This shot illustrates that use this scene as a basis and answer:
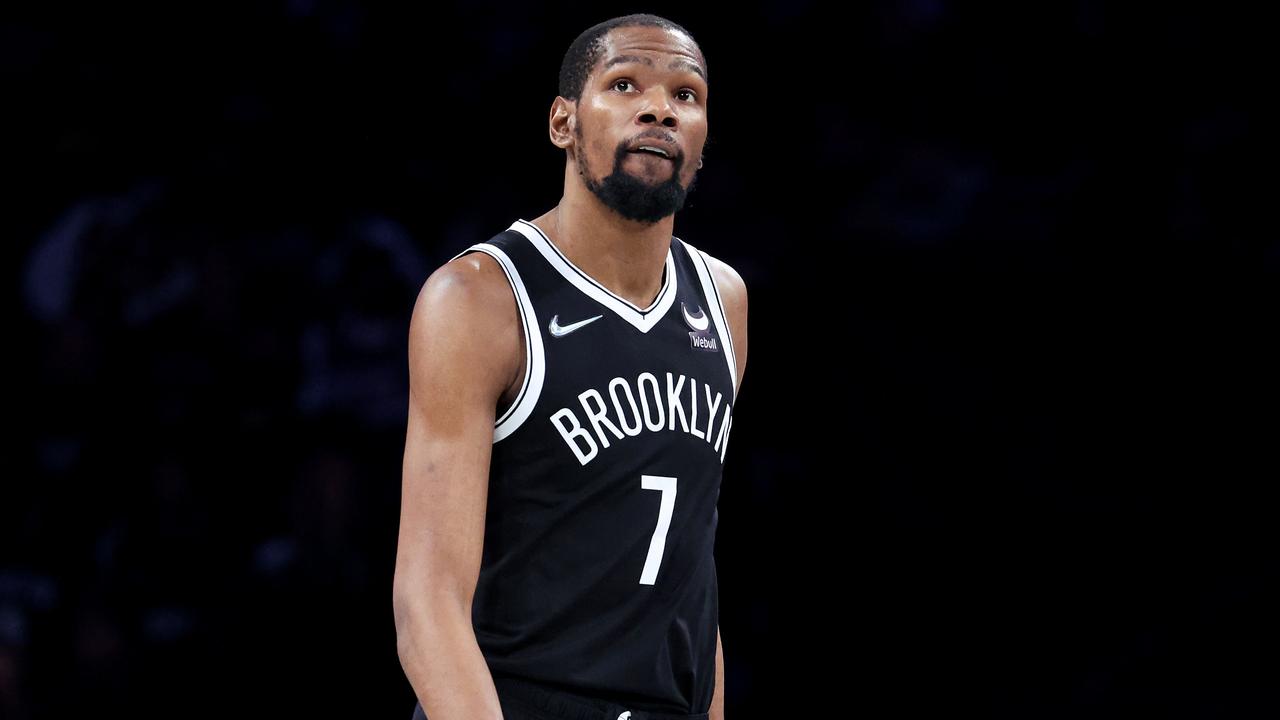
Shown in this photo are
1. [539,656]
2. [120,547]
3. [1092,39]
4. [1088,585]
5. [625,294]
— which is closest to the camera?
[539,656]

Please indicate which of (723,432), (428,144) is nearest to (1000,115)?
(428,144)

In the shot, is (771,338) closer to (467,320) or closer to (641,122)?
(641,122)

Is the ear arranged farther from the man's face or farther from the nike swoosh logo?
the nike swoosh logo

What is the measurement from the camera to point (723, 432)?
2064mm

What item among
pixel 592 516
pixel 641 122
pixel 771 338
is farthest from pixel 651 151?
pixel 771 338

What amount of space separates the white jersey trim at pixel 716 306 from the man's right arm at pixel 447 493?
427 millimetres

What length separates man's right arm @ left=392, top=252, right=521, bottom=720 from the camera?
5.70 ft

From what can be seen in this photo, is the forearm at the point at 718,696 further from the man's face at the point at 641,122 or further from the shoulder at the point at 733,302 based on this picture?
the man's face at the point at 641,122

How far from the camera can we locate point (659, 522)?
1.93 meters

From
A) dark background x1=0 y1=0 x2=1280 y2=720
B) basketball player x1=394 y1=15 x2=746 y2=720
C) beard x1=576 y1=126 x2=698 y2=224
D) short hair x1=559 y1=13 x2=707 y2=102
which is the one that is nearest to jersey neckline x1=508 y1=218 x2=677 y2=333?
basketball player x1=394 y1=15 x2=746 y2=720

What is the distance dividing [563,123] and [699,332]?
14.9 inches

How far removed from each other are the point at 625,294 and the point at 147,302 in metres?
2.59

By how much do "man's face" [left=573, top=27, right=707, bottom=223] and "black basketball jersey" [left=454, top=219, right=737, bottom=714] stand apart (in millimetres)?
162

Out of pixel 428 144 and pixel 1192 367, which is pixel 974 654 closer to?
pixel 1192 367
